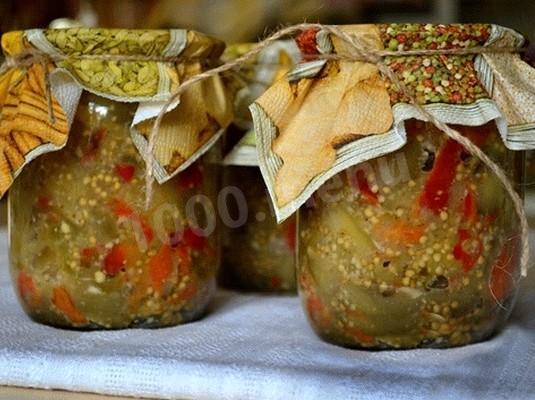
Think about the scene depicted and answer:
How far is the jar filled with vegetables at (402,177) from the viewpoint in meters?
0.46

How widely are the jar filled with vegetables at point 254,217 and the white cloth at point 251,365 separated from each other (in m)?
0.11

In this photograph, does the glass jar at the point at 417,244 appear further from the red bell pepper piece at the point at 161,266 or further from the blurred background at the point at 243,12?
the blurred background at the point at 243,12

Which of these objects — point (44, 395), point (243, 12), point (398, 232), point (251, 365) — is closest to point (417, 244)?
point (398, 232)

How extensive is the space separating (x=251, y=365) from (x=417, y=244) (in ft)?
0.37

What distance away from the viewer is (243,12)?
3.60 feet

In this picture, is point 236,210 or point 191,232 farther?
point 236,210

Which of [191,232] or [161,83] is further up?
[161,83]

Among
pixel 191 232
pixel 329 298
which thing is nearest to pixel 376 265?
pixel 329 298

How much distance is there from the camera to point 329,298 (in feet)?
1.64

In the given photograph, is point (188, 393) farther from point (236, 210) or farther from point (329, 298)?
point (236, 210)

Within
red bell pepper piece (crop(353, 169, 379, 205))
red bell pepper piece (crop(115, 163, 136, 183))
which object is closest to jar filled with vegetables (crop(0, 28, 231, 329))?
red bell pepper piece (crop(115, 163, 136, 183))

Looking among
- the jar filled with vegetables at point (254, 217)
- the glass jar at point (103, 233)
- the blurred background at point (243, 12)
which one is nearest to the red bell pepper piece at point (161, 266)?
the glass jar at point (103, 233)

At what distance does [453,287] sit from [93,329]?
0.23 metres

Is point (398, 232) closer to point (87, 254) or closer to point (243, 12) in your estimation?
point (87, 254)
